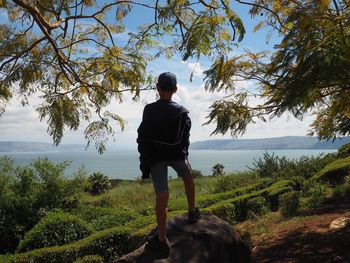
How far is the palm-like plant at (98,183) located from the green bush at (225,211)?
15.5 m

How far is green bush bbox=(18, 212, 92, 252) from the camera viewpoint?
11734 mm

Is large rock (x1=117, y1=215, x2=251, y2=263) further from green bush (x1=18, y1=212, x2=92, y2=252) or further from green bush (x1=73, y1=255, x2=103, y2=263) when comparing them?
green bush (x1=18, y1=212, x2=92, y2=252)

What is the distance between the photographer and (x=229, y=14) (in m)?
7.32

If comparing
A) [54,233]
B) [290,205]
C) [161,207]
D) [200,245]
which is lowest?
[54,233]

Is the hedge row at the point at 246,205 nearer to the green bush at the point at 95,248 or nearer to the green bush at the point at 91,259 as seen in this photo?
the green bush at the point at 95,248

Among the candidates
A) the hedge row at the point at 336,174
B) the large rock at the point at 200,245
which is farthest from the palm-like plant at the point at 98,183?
the large rock at the point at 200,245

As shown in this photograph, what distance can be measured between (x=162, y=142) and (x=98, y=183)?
948 inches

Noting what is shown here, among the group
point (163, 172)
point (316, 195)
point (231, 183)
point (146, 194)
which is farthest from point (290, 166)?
point (163, 172)

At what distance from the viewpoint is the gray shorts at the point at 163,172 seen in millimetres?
4480

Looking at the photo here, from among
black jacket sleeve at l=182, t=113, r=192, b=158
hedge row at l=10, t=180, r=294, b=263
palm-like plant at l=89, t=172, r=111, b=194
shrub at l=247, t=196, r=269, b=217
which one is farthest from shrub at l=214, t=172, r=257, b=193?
black jacket sleeve at l=182, t=113, r=192, b=158

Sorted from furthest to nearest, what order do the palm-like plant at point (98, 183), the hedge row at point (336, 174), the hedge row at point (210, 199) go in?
the palm-like plant at point (98, 183) → the hedge row at point (210, 199) → the hedge row at point (336, 174)

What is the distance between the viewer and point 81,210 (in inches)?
620

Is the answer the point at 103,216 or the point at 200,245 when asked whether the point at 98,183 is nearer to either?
the point at 103,216

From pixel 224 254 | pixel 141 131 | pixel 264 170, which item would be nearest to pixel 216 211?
pixel 224 254
